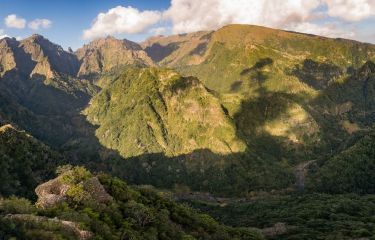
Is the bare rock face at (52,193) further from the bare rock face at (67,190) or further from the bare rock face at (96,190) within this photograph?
the bare rock face at (96,190)

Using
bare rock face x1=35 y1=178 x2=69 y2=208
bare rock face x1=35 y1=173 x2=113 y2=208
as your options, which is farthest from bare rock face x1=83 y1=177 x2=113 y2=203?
bare rock face x1=35 y1=178 x2=69 y2=208

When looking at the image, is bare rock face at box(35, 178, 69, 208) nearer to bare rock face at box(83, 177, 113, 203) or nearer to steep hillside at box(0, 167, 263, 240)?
steep hillside at box(0, 167, 263, 240)

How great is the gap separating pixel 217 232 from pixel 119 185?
35948 millimetres

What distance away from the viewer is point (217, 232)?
130m

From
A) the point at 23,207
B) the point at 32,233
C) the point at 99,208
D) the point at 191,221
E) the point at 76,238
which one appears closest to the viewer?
the point at 32,233

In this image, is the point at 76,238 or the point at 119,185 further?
the point at 119,185

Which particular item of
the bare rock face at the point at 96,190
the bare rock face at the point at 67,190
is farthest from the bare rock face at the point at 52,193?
the bare rock face at the point at 96,190

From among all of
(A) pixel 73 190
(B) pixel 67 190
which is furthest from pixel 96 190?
(A) pixel 73 190

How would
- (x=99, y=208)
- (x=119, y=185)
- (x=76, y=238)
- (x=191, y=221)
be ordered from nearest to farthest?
(x=76, y=238) → (x=99, y=208) → (x=119, y=185) → (x=191, y=221)

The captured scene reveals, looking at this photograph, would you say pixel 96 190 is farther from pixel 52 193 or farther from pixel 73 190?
pixel 52 193

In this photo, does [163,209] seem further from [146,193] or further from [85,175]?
[85,175]

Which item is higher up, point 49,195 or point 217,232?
point 49,195

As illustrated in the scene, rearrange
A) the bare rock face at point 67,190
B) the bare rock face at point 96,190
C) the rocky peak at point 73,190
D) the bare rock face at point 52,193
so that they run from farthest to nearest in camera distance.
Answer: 1. the bare rock face at point 96,190
2. the bare rock face at point 67,190
3. the rocky peak at point 73,190
4. the bare rock face at point 52,193

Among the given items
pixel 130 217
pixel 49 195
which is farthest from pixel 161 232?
pixel 49 195
